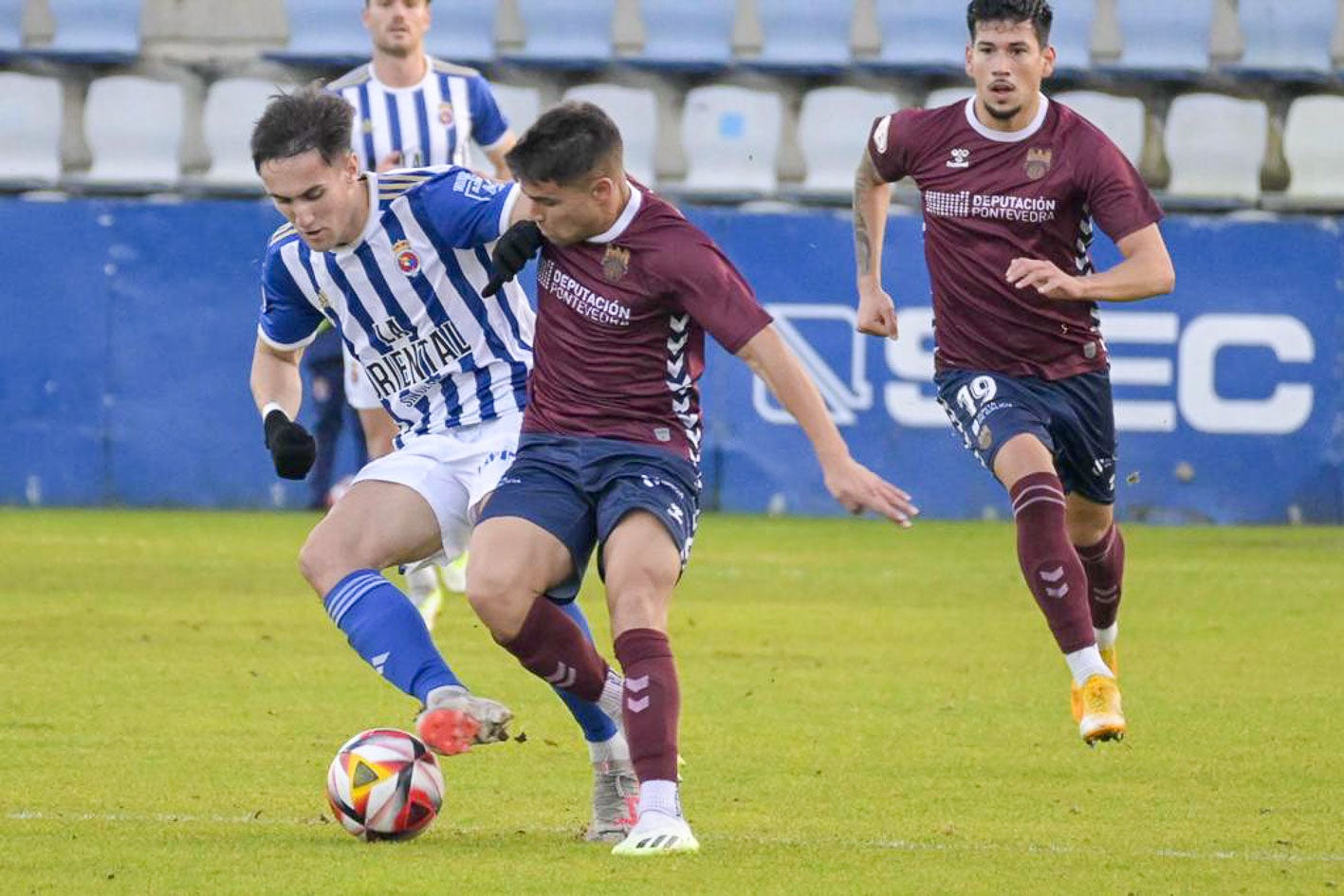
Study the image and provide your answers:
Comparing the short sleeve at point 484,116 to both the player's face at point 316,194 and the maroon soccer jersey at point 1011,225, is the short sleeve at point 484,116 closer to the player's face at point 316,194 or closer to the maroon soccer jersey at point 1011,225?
the maroon soccer jersey at point 1011,225

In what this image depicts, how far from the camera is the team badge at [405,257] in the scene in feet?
20.6

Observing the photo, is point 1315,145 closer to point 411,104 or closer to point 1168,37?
point 1168,37

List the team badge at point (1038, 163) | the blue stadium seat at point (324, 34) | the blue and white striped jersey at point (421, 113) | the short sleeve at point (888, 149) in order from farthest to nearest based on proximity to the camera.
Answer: the blue stadium seat at point (324, 34) → the blue and white striped jersey at point (421, 113) → the short sleeve at point (888, 149) → the team badge at point (1038, 163)

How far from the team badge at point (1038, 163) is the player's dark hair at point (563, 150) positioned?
6.34 feet

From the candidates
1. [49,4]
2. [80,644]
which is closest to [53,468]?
[49,4]

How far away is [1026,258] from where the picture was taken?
695cm

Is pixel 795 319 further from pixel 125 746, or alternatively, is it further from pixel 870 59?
pixel 125 746

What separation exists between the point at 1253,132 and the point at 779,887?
43.1ft

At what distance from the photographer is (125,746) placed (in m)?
7.00

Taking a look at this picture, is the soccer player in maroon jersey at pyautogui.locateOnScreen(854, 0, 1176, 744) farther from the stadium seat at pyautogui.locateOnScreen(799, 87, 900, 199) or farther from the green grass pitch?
the stadium seat at pyautogui.locateOnScreen(799, 87, 900, 199)

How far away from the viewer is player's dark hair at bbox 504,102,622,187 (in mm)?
5617

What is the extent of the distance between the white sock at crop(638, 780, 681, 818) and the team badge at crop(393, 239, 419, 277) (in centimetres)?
161

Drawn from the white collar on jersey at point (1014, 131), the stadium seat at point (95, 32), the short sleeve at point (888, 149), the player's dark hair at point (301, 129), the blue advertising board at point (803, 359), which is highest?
the player's dark hair at point (301, 129)

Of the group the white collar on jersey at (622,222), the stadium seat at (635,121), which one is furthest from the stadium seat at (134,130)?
the white collar on jersey at (622,222)
